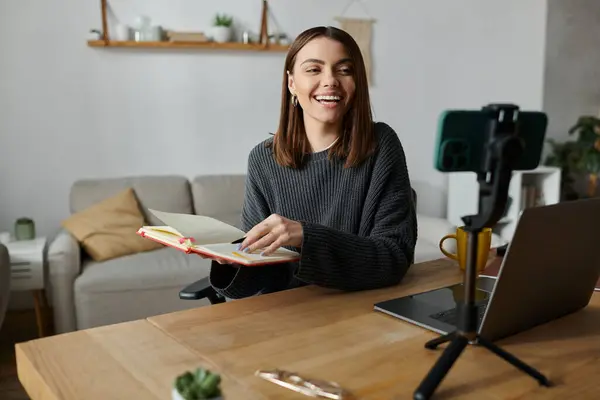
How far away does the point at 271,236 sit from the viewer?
3.82 feet

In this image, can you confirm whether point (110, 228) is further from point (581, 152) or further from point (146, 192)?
point (581, 152)

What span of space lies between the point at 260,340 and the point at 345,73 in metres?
0.71

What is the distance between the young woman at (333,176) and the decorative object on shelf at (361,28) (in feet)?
7.93

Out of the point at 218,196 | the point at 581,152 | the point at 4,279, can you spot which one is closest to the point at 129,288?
the point at 4,279

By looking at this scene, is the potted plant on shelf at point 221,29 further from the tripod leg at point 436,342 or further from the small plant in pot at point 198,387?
the small plant in pot at point 198,387

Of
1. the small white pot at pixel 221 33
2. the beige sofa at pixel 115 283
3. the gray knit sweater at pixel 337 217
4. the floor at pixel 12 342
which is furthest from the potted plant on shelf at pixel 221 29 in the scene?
the gray knit sweater at pixel 337 217

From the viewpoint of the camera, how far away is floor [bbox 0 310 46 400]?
2402mm

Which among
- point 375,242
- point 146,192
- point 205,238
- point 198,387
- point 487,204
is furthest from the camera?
point 146,192

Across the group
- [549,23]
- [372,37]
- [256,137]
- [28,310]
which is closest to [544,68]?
[549,23]

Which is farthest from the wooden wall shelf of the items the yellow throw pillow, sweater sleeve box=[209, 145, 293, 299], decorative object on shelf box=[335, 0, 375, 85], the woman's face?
the woman's face

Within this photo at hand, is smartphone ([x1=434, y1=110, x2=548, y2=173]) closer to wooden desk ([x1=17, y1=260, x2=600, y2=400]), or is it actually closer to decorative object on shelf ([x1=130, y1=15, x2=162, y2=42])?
wooden desk ([x1=17, y1=260, x2=600, y2=400])

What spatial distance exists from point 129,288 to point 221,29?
155 centimetres

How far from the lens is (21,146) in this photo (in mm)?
3256

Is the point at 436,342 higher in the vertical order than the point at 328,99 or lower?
lower
